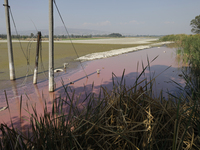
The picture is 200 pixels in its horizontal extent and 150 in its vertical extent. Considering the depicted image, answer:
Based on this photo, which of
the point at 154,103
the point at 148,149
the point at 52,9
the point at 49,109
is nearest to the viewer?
the point at 148,149

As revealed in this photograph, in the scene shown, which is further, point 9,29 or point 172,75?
point 172,75

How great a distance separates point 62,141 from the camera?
165 centimetres

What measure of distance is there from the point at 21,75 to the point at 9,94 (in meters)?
2.79

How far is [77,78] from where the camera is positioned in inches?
302

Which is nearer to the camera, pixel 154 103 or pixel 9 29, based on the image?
pixel 154 103

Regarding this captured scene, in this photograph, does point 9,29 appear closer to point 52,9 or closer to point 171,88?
point 52,9

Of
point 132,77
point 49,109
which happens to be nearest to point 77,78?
point 132,77

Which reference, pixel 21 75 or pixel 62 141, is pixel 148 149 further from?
pixel 21 75

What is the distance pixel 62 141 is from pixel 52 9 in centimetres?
473

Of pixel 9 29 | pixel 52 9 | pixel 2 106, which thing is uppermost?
pixel 52 9

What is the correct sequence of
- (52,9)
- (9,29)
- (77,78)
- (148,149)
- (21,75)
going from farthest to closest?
(21,75)
(77,78)
(9,29)
(52,9)
(148,149)

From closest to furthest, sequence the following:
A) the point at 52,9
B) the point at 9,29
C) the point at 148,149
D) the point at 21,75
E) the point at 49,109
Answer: the point at 148,149 < the point at 49,109 < the point at 52,9 < the point at 9,29 < the point at 21,75

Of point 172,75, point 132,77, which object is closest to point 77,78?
point 132,77

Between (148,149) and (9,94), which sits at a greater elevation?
(148,149)
